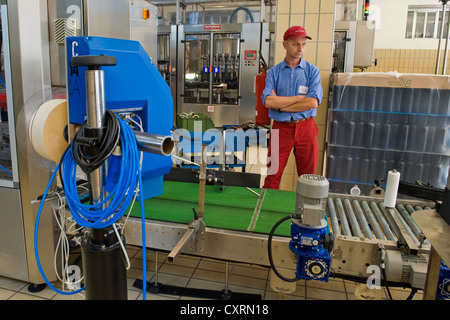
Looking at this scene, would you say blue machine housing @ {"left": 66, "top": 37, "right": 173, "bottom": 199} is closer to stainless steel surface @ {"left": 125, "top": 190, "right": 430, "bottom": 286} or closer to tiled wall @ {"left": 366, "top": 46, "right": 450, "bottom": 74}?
stainless steel surface @ {"left": 125, "top": 190, "right": 430, "bottom": 286}

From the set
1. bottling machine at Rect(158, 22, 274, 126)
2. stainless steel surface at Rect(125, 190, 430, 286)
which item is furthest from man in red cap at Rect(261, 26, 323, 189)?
bottling machine at Rect(158, 22, 274, 126)

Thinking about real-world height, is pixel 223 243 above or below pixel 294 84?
below

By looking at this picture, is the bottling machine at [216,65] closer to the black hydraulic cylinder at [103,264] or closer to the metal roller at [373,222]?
the metal roller at [373,222]

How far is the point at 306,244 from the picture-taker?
1564 mm

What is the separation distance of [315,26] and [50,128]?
3103 millimetres

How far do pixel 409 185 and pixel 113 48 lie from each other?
1947 mm

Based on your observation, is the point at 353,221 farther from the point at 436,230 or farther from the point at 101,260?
the point at 101,260

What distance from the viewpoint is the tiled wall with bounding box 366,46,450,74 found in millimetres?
7793

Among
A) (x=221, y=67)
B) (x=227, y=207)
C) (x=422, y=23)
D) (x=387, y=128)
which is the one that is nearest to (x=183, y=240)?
(x=227, y=207)

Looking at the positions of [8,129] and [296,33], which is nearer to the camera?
[8,129]

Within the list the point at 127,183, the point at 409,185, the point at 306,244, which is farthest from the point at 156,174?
the point at 409,185

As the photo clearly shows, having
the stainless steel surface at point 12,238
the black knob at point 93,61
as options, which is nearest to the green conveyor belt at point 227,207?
the stainless steel surface at point 12,238

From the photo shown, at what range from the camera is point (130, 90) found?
1159 millimetres
